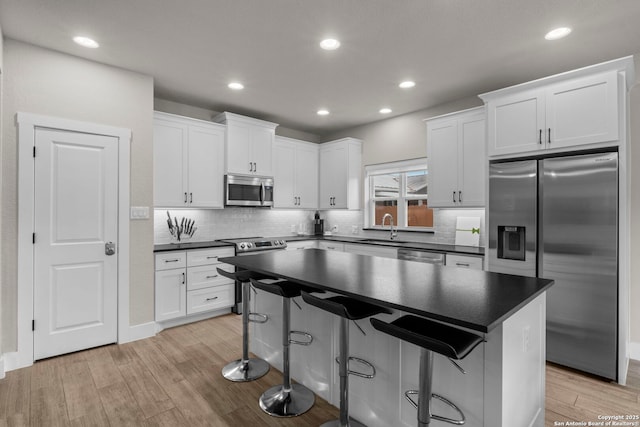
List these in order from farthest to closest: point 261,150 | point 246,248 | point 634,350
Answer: point 261,150
point 246,248
point 634,350

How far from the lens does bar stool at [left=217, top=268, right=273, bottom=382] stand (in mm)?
2641

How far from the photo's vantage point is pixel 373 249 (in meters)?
4.49

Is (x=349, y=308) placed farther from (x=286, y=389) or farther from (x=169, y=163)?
(x=169, y=163)

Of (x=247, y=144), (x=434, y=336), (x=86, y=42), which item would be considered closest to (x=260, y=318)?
(x=434, y=336)

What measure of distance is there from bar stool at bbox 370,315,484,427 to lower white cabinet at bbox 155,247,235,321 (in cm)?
299

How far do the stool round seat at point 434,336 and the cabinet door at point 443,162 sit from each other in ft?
9.32

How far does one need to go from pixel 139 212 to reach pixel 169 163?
2.83 ft

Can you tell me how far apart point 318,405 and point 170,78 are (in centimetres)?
352

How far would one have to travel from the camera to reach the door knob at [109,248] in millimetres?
3289

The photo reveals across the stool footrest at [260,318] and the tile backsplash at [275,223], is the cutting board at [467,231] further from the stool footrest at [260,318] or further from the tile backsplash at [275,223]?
the stool footrest at [260,318]

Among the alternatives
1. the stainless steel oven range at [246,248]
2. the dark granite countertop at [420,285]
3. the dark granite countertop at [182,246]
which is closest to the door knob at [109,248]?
the dark granite countertop at [182,246]

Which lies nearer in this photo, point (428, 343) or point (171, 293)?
point (428, 343)

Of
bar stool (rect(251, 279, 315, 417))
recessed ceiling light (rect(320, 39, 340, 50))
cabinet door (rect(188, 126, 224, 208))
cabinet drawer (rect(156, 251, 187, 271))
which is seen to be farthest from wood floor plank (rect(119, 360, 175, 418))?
recessed ceiling light (rect(320, 39, 340, 50))

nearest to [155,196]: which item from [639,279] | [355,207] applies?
[355,207]
